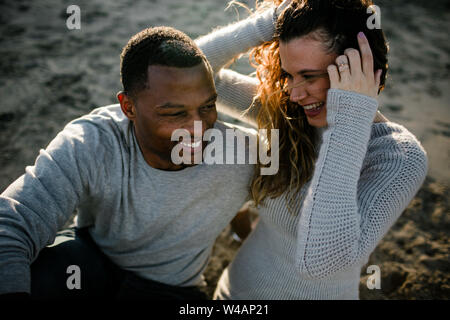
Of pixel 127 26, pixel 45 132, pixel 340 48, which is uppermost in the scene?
pixel 127 26

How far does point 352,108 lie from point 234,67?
9.36 feet

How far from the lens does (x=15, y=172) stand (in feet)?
10.0

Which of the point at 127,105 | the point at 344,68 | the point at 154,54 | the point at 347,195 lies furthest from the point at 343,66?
the point at 127,105

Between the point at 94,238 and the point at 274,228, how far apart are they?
1.08m

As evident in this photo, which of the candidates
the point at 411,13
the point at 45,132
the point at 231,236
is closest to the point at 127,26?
the point at 45,132

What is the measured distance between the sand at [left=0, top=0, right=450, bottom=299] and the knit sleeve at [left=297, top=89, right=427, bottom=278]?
4.21 ft

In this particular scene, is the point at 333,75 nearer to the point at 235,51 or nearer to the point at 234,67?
the point at 235,51

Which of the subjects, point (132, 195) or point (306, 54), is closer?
point (306, 54)

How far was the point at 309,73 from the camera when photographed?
1588mm

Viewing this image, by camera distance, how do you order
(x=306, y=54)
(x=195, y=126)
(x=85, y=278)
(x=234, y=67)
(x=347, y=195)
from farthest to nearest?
(x=234, y=67) < (x=85, y=278) < (x=195, y=126) < (x=306, y=54) < (x=347, y=195)

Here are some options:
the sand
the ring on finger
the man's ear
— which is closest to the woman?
the ring on finger

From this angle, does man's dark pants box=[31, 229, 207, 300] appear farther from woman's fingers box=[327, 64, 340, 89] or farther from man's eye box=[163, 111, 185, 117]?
woman's fingers box=[327, 64, 340, 89]

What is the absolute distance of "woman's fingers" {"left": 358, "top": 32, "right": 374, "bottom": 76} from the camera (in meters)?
1.47
